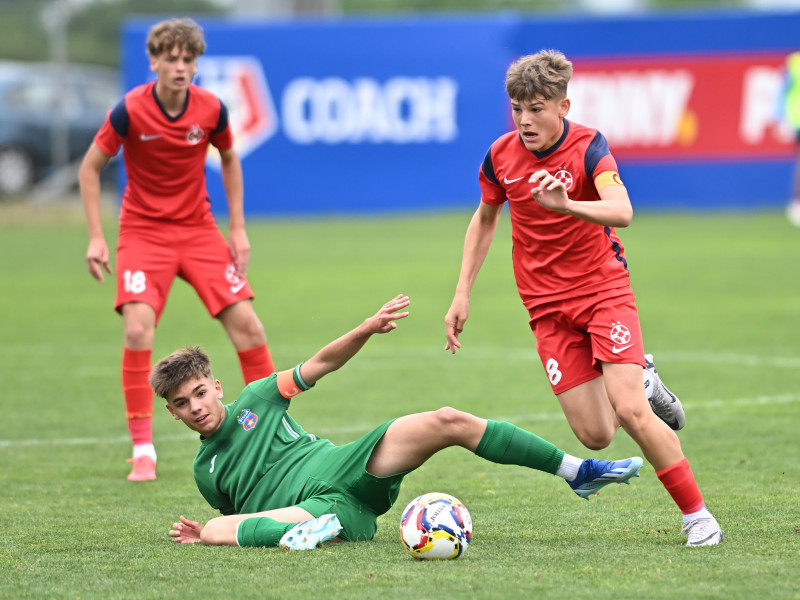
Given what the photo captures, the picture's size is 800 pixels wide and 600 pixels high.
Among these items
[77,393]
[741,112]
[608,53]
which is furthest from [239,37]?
[77,393]

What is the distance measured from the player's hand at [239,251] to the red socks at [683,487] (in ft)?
10.5

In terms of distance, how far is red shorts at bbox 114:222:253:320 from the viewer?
7.38 metres

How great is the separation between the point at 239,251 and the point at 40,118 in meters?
19.5

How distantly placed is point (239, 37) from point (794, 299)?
13593mm

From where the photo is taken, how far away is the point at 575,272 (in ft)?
19.1

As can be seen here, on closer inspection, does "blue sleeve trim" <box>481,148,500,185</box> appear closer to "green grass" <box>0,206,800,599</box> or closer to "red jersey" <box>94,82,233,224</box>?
"green grass" <box>0,206,800,599</box>

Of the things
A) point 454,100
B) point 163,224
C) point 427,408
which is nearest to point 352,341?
point 163,224

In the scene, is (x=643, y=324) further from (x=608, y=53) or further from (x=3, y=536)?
(x=608, y=53)

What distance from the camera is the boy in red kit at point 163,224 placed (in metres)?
7.32

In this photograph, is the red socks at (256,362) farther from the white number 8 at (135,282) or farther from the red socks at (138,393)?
the white number 8 at (135,282)

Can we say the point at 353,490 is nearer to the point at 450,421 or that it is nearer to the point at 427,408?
the point at 450,421

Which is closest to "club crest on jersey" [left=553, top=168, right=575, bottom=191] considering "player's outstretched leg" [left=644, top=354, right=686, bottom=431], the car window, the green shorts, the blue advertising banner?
"player's outstretched leg" [left=644, top=354, right=686, bottom=431]

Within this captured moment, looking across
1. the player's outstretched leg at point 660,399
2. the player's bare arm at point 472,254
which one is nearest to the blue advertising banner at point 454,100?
the player's outstretched leg at point 660,399

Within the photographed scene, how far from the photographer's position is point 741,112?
883 inches
